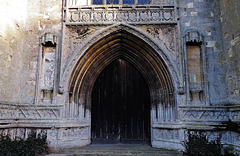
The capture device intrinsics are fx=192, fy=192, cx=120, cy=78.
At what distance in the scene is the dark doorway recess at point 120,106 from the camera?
7168 mm

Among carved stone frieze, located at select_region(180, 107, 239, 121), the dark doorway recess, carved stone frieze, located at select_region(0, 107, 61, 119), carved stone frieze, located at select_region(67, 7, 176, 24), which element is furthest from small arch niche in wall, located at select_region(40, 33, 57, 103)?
carved stone frieze, located at select_region(180, 107, 239, 121)

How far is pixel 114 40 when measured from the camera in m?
6.86

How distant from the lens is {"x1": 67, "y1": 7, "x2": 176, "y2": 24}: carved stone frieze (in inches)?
259

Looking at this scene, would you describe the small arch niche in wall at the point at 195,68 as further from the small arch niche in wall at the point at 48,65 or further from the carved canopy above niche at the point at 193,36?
the small arch niche in wall at the point at 48,65

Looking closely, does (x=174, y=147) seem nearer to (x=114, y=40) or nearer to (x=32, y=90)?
(x=114, y=40)

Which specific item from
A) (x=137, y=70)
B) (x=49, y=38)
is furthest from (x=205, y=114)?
(x=49, y=38)

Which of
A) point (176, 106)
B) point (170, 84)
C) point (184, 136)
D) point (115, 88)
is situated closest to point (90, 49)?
point (115, 88)

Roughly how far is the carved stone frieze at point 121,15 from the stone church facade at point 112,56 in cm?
3

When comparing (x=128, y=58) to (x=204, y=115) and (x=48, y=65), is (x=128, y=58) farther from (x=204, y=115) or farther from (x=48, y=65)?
(x=204, y=115)

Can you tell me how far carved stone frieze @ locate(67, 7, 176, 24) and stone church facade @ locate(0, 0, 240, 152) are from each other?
0.03m

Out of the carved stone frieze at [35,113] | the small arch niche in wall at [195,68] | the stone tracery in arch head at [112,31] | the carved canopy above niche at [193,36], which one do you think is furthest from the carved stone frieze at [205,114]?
the carved stone frieze at [35,113]

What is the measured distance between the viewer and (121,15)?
6.66 meters

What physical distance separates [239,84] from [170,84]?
75.0 inches

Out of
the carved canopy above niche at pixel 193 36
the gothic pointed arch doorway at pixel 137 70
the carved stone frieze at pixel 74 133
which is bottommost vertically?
the carved stone frieze at pixel 74 133
